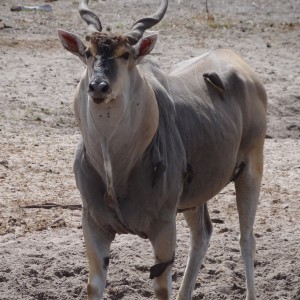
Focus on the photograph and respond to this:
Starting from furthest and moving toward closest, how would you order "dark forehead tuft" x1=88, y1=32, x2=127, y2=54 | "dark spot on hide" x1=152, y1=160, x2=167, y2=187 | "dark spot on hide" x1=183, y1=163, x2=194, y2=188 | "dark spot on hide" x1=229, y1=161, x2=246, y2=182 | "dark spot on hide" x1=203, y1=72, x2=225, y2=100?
1. "dark spot on hide" x1=229, y1=161, x2=246, y2=182
2. "dark spot on hide" x1=203, y1=72, x2=225, y2=100
3. "dark spot on hide" x1=183, y1=163, x2=194, y2=188
4. "dark spot on hide" x1=152, y1=160, x2=167, y2=187
5. "dark forehead tuft" x1=88, y1=32, x2=127, y2=54

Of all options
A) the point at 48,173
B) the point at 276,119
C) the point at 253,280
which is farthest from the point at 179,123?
the point at 276,119

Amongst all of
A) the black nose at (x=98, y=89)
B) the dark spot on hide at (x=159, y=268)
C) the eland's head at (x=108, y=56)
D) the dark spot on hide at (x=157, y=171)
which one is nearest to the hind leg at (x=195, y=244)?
the dark spot on hide at (x=159, y=268)

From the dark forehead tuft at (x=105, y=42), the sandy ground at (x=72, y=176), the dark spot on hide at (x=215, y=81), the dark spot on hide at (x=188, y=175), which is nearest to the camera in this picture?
the dark forehead tuft at (x=105, y=42)

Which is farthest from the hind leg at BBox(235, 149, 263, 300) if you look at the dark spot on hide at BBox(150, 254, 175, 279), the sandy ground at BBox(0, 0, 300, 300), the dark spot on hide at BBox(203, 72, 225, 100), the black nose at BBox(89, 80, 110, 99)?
the black nose at BBox(89, 80, 110, 99)

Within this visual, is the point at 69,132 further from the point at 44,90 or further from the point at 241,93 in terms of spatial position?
the point at 241,93

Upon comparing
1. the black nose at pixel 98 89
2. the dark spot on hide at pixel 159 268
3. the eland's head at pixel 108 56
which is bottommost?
the dark spot on hide at pixel 159 268

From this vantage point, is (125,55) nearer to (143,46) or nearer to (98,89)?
(143,46)

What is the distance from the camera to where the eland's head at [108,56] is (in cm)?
538

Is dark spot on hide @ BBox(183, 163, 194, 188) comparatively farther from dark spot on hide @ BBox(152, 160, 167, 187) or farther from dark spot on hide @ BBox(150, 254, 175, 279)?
dark spot on hide @ BBox(150, 254, 175, 279)

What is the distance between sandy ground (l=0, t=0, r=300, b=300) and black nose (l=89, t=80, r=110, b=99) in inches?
81.1

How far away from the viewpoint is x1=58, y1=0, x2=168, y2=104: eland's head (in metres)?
5.38

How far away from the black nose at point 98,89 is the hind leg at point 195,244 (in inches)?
79.7

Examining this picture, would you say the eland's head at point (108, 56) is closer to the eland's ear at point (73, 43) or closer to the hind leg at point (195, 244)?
the eland's ear at point (73, 43)

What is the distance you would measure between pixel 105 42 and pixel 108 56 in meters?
0.08
